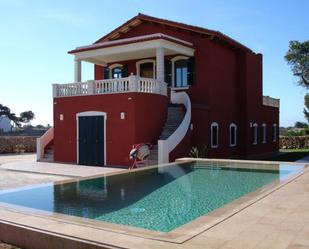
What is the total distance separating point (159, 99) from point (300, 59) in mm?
22276

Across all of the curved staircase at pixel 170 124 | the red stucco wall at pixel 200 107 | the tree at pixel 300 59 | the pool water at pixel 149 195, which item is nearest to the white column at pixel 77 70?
the red stucco wall at pixel 200 107

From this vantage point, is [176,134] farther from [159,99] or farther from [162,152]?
[159,99]

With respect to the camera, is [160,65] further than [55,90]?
No

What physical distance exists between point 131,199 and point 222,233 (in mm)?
4383

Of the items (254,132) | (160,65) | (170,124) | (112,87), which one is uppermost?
(160,65)

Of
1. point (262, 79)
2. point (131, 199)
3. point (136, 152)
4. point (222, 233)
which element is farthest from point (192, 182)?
point (262, 79)

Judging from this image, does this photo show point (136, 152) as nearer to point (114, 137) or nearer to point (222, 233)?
point (114, 137)

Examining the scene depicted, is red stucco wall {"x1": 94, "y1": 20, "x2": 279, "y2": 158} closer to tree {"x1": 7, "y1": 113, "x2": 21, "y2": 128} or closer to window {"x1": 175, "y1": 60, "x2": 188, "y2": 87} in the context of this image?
window {"x1": 175, "y1": 60, "x2": 188, "y2": 87}

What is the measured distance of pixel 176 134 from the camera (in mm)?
18406

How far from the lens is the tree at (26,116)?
86.6m

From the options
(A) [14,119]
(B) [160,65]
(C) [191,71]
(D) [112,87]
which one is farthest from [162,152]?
(A) [14,119]

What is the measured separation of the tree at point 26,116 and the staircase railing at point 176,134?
70.2 metres

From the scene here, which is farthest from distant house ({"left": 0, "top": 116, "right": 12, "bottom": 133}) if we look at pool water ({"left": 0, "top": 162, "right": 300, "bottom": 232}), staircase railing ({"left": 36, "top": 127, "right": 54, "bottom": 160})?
pool water ({"left": 0, "top": 162, "right": 300, "bottom": 232})

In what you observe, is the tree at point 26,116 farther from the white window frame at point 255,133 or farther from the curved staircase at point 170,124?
the curved staircase at point 170,124
